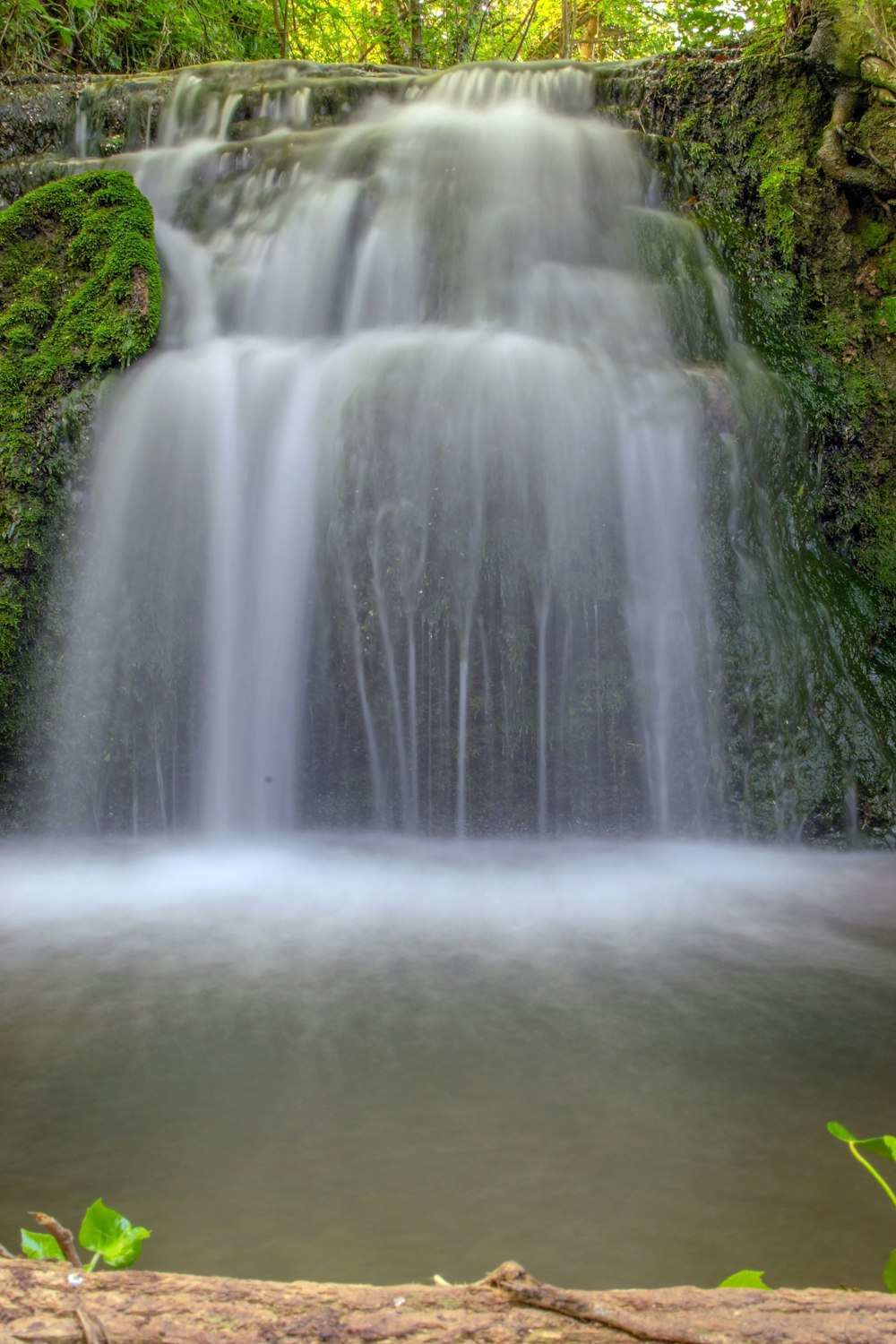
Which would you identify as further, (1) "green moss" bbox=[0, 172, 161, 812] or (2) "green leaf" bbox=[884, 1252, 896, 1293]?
(1) "green moss" bbox=[0, 172, 161, 812]

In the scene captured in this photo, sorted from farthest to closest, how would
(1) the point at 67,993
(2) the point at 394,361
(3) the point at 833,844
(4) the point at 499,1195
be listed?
(2) the point at 394,361 < (3) the point at 833,844 < (1) the point at 67,993 < (4) the point at 499,1195

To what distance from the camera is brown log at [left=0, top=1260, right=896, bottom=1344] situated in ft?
3.19

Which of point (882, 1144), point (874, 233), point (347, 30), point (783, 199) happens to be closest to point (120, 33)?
point (347, 30)

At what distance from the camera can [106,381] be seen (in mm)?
5516

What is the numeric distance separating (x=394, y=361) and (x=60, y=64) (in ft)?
20.1

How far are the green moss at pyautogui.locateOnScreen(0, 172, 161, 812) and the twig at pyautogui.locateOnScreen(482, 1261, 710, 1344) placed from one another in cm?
466

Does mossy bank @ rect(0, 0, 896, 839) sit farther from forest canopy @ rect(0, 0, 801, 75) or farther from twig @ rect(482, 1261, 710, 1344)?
twig @ rect(482, 1261, 710, 1344)

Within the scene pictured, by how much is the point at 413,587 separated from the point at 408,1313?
13.4ft

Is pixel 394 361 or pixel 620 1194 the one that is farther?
pixel 394 361

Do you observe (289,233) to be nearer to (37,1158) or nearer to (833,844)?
(833,844)

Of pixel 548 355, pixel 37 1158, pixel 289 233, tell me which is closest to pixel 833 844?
Answer: pixel 548 355

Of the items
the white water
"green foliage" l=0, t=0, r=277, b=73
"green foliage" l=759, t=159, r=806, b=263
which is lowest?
the white water

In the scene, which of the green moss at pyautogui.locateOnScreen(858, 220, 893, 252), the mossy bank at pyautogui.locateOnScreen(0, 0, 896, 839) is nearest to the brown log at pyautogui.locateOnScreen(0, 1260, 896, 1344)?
the mossy bank at pyautogui.locateOnScreen(0, 0, 896, 839)

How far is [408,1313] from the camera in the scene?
3.28 ft
